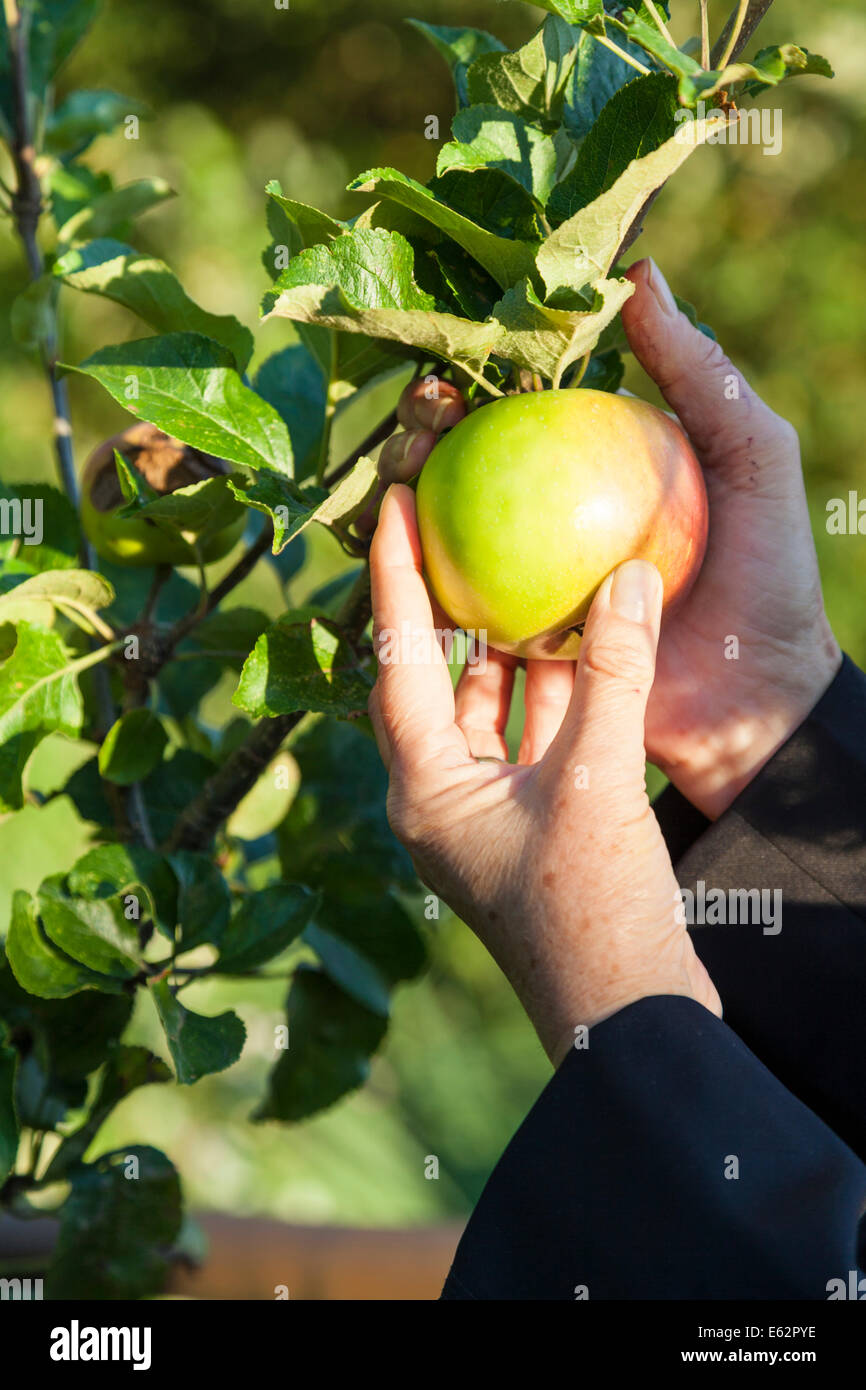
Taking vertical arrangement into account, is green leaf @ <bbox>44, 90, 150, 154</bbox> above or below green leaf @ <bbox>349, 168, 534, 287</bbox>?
above

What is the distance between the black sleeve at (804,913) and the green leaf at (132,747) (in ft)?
1.10

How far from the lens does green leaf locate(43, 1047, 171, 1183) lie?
28.0 inches

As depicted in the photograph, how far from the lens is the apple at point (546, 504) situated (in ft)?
1.65

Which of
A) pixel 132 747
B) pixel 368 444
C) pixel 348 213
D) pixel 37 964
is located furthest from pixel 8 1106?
pixel 348 213

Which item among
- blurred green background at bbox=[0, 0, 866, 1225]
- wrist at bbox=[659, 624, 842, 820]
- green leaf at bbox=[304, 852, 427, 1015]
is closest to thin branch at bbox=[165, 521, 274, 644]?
green leaf at bbox=[304, 852, 427, 1015]

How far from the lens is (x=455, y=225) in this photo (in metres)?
0.48

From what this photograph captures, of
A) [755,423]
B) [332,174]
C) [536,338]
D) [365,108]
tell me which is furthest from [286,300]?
[365,108]

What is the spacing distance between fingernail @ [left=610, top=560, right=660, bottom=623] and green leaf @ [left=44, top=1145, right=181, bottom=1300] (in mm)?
447

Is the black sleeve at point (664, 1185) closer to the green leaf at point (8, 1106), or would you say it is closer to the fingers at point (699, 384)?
the green leaf at point (8, 1106)

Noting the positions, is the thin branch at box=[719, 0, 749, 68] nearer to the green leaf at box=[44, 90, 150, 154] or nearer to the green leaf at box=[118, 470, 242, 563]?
the green leaf at box=[118, 470, 242, 563]

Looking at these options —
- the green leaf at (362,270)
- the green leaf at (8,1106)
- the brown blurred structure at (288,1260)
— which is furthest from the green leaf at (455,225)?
the brown blurred structure at (288,1260)

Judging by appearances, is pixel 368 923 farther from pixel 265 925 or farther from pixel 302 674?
pixel 302 674
